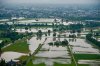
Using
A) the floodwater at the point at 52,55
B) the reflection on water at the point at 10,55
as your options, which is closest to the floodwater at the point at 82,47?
the floodwater at the point at 52,55

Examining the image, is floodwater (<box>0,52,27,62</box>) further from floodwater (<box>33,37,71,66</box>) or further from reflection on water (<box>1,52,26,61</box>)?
floodwater (<box>33,37,71,66</box>)

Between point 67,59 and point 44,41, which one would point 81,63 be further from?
point 44,41

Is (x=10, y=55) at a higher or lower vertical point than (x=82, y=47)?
higher

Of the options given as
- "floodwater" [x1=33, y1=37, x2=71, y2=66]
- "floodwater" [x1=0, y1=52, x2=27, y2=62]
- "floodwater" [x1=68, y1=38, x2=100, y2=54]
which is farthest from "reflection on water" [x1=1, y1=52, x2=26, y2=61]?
"floodwater" [x1=68, y1=38, x2=100, y2=54]

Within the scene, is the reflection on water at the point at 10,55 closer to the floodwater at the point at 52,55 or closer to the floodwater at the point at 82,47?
the floodwater at the point at 52,55

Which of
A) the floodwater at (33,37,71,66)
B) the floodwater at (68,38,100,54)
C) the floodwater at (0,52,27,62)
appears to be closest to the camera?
the floodwater at (33,37,71,66)

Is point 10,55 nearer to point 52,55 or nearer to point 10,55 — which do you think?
point 10,55

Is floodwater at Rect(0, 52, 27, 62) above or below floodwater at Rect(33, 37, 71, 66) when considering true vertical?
above

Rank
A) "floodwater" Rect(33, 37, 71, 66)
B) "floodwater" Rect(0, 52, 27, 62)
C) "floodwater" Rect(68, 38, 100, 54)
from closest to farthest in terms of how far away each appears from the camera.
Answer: "floodwater" Rect(33, 37, 71, 66) → "floodwater" Rect(0, 52, 27, 62) → "floodwater" Rect(68, 38, 100, 54)

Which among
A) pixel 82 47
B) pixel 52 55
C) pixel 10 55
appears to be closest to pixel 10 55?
pixel 10 55

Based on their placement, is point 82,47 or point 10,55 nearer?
point 10,55

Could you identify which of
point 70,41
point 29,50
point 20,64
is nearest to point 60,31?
point 70,41
